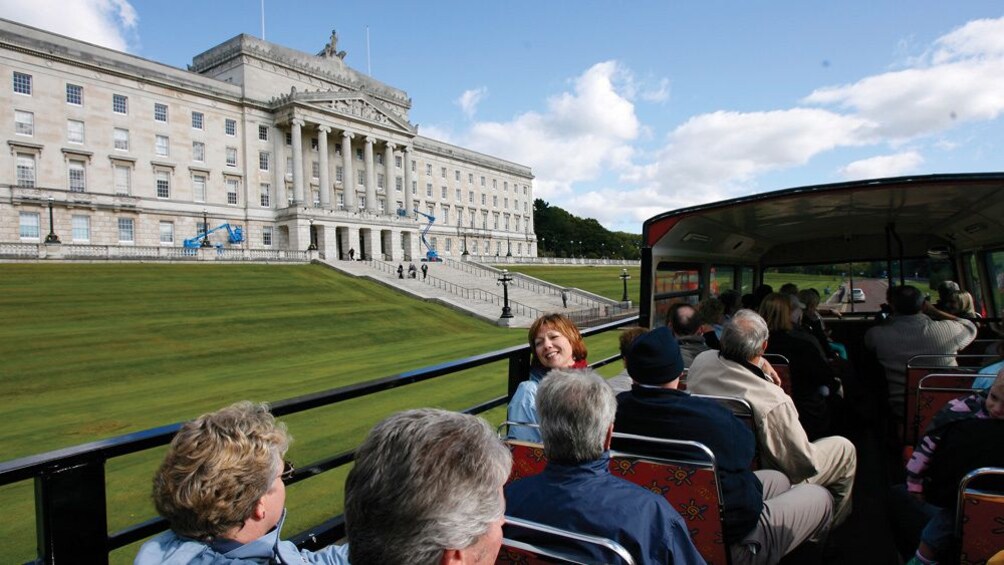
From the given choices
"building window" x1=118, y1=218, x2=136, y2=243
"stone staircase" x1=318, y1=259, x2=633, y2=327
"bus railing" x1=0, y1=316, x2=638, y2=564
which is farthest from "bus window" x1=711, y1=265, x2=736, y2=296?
"building window" x1=118, y1=218, x2=136, y2=243

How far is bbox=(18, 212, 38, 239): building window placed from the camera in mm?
45469

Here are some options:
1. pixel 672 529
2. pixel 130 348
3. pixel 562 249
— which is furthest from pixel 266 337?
pixel 562 249

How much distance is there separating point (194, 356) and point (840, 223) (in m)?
19.5

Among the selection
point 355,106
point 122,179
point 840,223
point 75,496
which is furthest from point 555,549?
point 355,106

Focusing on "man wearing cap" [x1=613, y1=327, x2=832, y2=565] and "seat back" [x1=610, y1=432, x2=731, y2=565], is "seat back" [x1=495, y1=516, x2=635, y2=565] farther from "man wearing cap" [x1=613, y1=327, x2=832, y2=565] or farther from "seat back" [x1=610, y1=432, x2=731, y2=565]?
"man wearing cap" [x1=613, y1=327, x2=832, y2=565]

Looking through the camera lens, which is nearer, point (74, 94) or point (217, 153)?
point (74, 94)

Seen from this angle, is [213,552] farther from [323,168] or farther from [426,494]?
[323,168]

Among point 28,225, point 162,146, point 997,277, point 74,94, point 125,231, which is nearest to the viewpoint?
point 997,277

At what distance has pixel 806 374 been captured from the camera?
512 cm

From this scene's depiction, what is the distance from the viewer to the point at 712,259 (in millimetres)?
9383

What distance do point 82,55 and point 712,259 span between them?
6192cm

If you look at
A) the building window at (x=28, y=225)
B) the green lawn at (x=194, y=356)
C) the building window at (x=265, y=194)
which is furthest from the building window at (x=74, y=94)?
the green lawn at (x=194, y=356)

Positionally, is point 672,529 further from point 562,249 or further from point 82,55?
point 562,249

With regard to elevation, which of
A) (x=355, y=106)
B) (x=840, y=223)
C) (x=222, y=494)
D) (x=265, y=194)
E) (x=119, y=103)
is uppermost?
(x=355, y=106)
